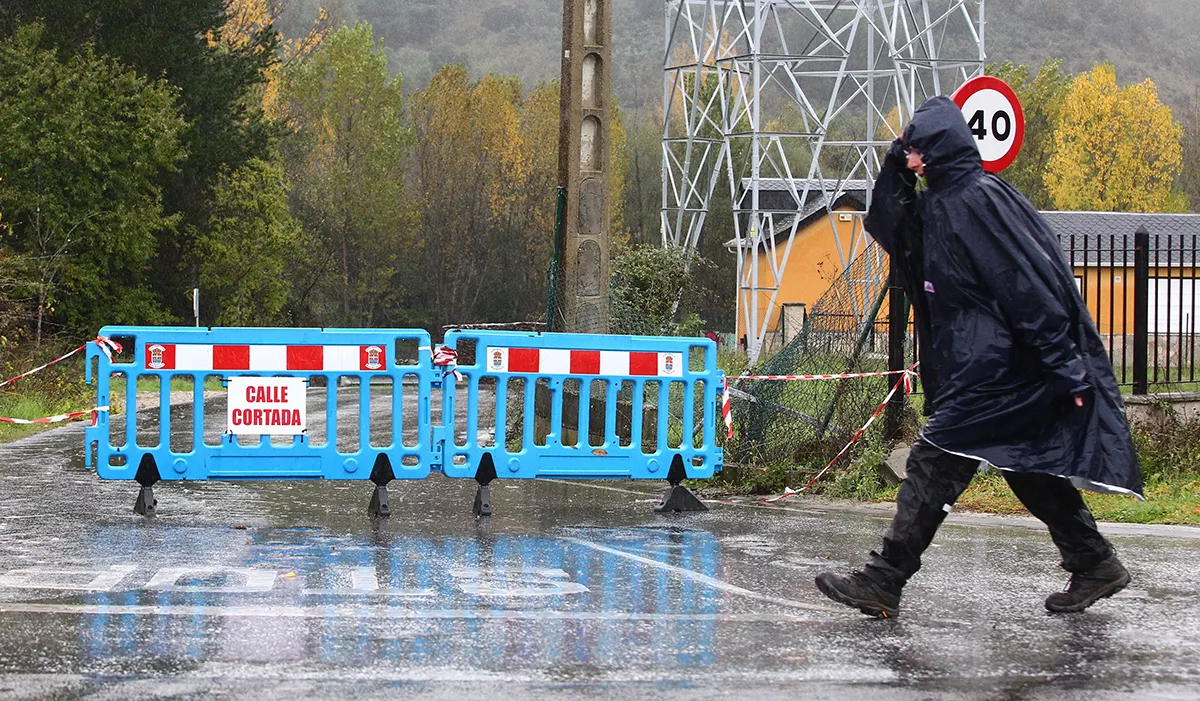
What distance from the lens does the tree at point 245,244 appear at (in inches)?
2024

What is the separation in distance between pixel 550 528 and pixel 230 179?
44.9m

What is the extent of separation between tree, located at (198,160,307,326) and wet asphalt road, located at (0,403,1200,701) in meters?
42.6

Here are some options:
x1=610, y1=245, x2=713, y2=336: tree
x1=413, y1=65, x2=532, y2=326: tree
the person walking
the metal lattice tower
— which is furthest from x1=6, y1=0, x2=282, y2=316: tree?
the person walking

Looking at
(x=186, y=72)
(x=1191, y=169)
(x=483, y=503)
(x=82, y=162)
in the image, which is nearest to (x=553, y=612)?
(x=483, y=503)

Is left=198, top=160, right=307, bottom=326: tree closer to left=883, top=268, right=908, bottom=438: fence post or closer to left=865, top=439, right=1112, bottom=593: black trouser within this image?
left=883, top=268, right=908, bottom=438: fence post

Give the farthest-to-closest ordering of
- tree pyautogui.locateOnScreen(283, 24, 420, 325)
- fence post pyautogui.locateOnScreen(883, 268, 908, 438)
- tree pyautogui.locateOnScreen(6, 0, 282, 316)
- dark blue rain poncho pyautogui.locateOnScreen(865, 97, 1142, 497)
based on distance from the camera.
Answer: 1. tree pyautogui.locateOnScreen(283, 24, 420, 325)
2. tree pyautogui.locateOnScreen(6, 0, 282, 316)
3. fence post pyautogui.locateOnScreen(883, 268, 908, 438)
4. dark blue rain poncho pyautogui.locateOnScreen(865, 97, 1142, 497)

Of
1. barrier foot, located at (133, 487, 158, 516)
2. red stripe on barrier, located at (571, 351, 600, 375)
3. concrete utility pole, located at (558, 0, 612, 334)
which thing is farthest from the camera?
concrete utility pole, located at (558, 0, 612, 334)

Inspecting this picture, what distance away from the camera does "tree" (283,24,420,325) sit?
62781 millimetres

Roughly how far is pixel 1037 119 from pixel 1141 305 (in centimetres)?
6868

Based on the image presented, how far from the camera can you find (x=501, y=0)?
163m

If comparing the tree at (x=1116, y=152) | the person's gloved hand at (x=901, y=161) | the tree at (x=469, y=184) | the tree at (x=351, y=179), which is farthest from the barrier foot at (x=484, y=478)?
the tree at (x=1116, y=152)

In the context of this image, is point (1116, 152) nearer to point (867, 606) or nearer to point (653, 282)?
point (653, 282)

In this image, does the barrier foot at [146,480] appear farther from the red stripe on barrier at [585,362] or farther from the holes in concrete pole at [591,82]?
the holes in concrete pole at [591,82]

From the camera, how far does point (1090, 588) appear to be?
20.5 ft
